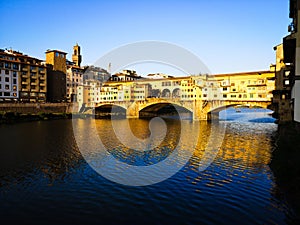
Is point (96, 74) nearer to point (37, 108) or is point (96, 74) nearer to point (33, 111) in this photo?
point (37, 108)

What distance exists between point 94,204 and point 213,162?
12.0 meters

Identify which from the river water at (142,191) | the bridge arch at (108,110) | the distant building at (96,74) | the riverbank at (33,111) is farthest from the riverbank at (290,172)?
the distant building at (96,74)

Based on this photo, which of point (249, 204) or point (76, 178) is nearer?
point (249, 204)

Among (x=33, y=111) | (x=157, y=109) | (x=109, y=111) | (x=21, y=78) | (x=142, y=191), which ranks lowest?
(x=142, y=191)

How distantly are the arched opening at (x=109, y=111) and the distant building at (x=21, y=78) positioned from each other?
1815 cm

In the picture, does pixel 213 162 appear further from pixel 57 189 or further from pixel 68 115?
pixel 68 115

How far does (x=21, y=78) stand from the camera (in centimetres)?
7194

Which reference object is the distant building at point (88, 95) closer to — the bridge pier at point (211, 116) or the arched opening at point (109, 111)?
the arched opening at point (109, 111)

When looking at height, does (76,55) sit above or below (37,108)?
above

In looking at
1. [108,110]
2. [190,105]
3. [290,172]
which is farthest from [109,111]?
[290,172]

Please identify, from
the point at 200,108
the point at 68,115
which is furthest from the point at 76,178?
the point at 68,115

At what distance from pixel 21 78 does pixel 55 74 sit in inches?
567

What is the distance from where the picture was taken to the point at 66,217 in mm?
11453

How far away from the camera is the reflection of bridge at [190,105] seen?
54872 mm
